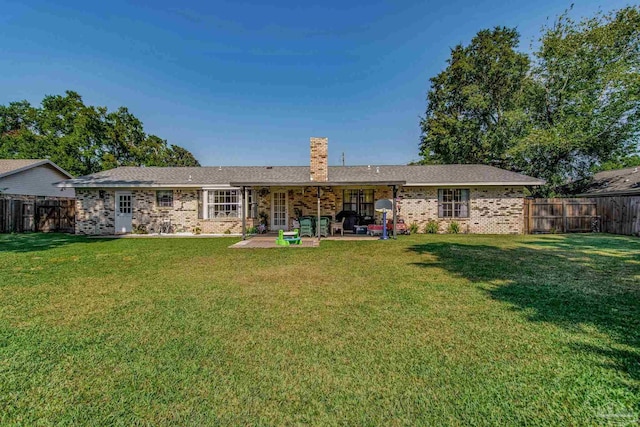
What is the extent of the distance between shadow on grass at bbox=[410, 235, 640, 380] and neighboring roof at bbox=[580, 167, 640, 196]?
899 cm

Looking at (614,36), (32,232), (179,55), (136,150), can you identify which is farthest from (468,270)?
(136,150)

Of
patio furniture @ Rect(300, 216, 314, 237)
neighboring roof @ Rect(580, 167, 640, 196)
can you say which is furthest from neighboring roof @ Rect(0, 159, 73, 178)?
neighboring roof @ Rect(580, 167, 640, 196)

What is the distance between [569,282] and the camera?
18.9 feet

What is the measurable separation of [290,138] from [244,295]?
67.7ft

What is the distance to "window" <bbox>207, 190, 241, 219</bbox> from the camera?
15039 mm

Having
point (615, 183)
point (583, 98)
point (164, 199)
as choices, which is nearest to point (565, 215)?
point (615, 183)

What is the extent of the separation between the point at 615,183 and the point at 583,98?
237 inches

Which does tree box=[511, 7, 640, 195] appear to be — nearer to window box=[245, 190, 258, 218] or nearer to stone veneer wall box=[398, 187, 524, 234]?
stone veneer wall box=[398, 187, 524, 234]

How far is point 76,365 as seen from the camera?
2.85 meters

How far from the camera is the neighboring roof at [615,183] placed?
54.2 feet

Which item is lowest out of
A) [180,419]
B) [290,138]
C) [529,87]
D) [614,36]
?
[180,419]

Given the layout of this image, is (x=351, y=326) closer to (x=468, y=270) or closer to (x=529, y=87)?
(x=468, y=270)

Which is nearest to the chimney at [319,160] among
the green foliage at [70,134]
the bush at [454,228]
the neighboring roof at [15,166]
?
the bush at [454,228]

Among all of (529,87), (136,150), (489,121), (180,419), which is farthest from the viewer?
(136,150)
